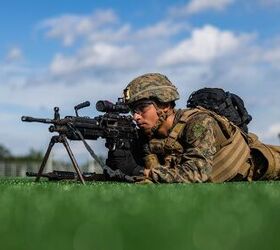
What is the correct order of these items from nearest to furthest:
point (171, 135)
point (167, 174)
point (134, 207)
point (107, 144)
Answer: point (134, 207)
point (167, 174)
point (171, 135)
point (107, 144)

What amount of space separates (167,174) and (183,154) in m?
0.33

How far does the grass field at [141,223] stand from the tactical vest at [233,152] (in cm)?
300

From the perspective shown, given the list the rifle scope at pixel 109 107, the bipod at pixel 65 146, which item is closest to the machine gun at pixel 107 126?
the rifle scope at pixel 109 107

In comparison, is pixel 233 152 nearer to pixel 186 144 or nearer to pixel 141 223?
pixel 186 144

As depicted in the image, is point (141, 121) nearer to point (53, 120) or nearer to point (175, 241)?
point (53, 120)

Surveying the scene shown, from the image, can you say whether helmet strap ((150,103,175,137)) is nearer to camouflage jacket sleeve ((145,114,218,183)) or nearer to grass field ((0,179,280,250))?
camouflage jacket sleeve ((145,114,218,183))

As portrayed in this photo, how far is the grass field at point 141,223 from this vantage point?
172 centimetres

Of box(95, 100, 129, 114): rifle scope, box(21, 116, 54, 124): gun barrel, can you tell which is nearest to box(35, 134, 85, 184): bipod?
box(21, 116, 54, 124): gun barrel

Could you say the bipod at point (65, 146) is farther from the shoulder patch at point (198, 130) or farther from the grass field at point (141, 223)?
the grass field at point (141, 223)

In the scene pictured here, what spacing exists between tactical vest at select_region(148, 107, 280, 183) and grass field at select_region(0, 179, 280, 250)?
9.84 ft

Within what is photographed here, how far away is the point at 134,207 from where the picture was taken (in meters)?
2.48

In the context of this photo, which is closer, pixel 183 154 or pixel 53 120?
pixel 183 154

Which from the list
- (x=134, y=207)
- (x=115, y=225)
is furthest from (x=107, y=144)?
(x=115, y=225)

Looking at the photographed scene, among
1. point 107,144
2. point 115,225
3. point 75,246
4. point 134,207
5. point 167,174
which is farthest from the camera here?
point 107,144
